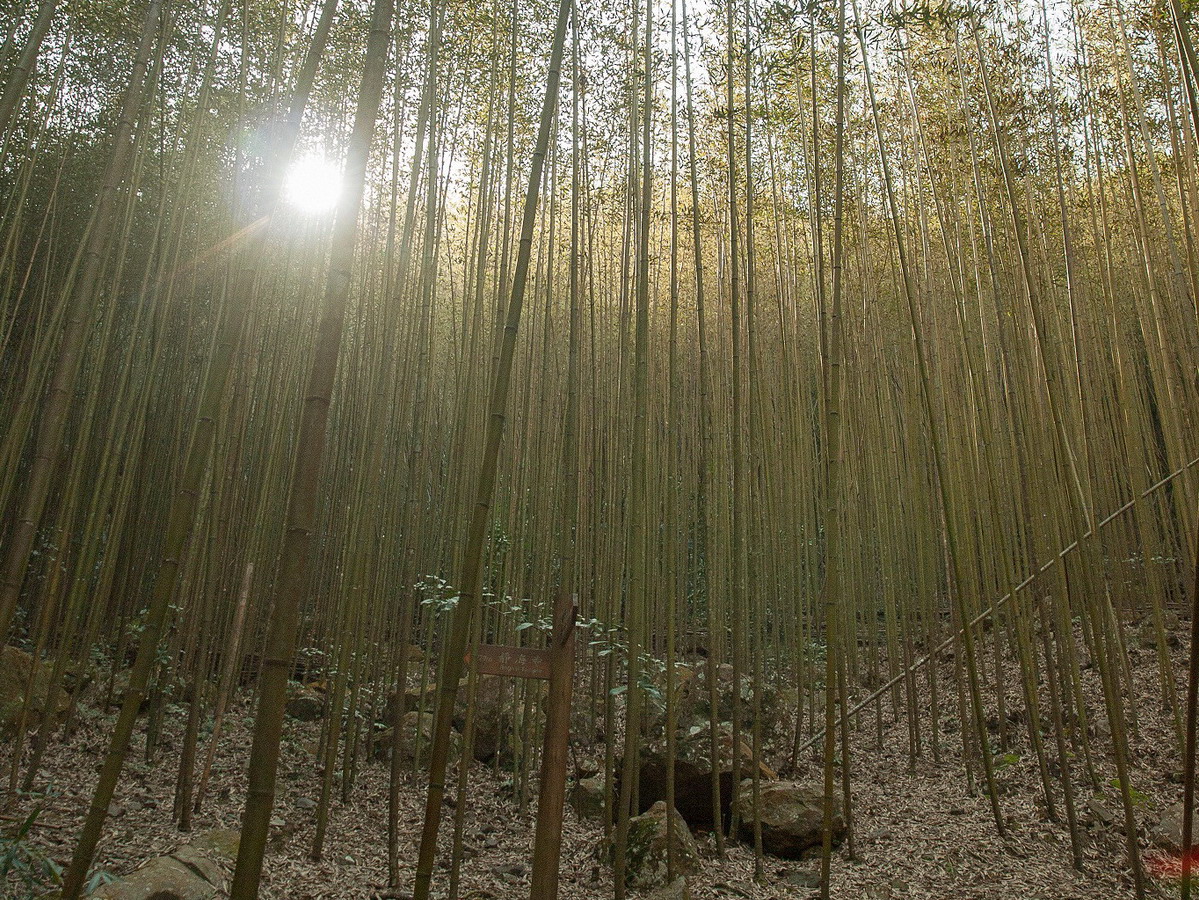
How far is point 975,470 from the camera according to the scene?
332 cm

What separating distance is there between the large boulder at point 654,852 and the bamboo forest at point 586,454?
22mm

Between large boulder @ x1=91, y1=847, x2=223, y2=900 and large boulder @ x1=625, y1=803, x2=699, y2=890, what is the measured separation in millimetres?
1341

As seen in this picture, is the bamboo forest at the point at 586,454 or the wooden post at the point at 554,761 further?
the bamboo forest at the point at 586,454

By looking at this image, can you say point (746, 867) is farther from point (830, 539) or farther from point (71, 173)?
point (71, 173)

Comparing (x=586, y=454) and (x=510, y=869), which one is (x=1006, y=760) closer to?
(x=510, y=869)

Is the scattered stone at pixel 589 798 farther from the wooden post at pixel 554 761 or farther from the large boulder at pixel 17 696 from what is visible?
the large boulder at pixel 17 696

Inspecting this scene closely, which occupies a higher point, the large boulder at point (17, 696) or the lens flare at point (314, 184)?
the lens flare at point (314, 184)

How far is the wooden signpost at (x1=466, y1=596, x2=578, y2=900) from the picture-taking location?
1653 millimetres

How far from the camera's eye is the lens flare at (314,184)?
3525mm

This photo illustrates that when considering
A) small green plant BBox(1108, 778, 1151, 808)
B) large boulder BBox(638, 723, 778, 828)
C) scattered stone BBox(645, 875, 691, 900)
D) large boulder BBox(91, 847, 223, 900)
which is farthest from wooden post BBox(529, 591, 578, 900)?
small green plant BBox(1108, 778, 1151, 808)

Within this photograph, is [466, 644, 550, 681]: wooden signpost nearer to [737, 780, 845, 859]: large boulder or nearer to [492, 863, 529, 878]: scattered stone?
[492, 863, 529, 878]: scattered stone

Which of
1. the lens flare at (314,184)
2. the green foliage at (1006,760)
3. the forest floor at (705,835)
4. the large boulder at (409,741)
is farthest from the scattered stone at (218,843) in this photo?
the green foliage at (1006,760)

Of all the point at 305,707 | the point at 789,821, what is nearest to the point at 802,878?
the point at 789,821

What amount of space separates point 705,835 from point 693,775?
24cm
